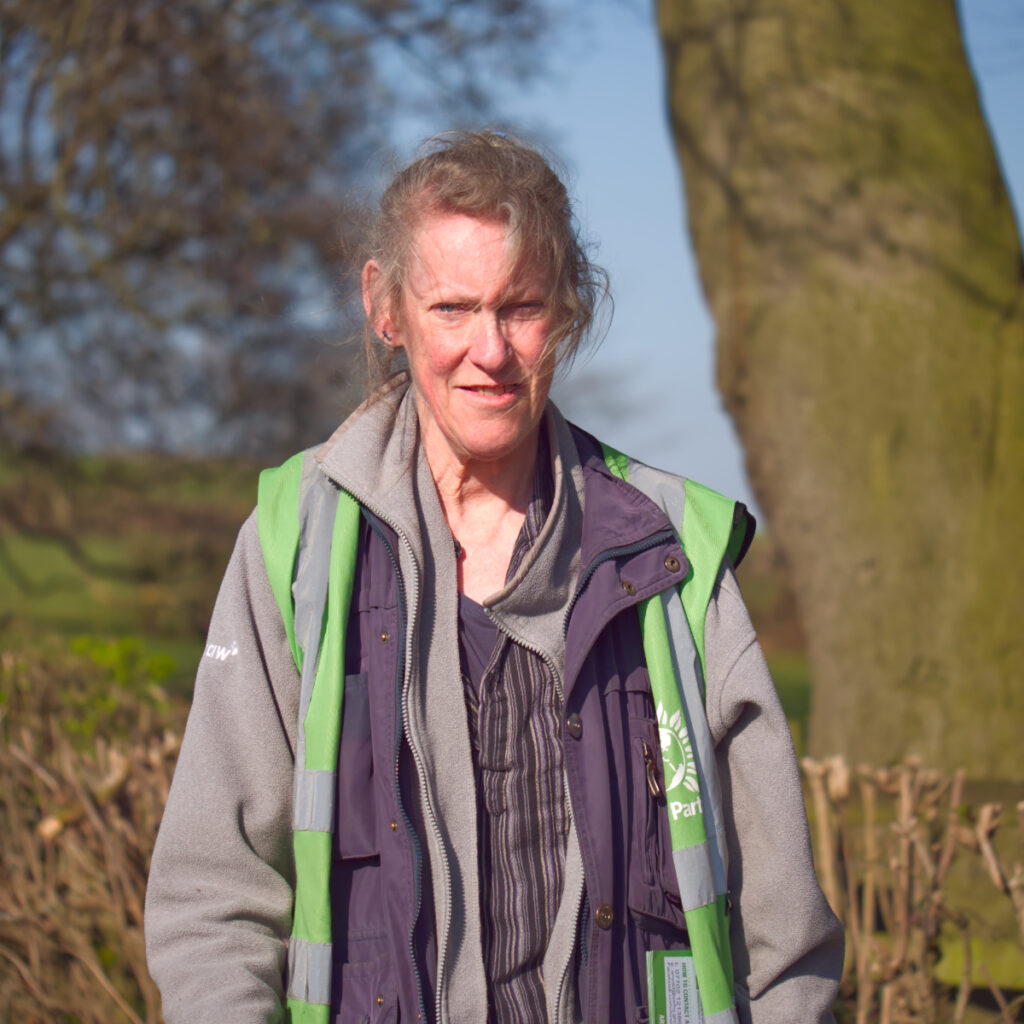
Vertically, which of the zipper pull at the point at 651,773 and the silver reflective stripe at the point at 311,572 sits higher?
the silver reflective stripe at the point at 311,572

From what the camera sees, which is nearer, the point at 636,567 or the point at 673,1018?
the point at 673,1018

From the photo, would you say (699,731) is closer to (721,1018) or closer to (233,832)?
(721,1018)

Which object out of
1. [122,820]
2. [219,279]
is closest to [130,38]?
[219,279]

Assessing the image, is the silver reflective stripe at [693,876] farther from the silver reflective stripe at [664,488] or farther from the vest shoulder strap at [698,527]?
the silver reflective stripe at [664,488]

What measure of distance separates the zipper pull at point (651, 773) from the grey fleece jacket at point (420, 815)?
0.39ft

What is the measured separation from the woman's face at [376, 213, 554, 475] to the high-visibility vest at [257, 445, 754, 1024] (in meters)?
0.25

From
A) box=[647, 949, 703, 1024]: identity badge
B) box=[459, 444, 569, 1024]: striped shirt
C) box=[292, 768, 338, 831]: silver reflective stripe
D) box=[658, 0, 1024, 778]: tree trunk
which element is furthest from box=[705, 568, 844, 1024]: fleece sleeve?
box=[658, 0, 1024, 778]: tree trunk

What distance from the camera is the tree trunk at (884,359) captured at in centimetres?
448

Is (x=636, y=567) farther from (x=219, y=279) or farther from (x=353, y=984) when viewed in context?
(x=219, y=279)

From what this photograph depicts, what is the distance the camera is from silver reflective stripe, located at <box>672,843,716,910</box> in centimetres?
185

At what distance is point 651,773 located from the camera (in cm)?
191

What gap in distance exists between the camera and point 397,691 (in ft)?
6.17

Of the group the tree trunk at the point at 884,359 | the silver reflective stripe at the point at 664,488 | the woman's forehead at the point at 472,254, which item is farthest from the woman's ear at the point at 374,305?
the tree trunk at the point at 884,359

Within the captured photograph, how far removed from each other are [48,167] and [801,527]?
21.9ft
